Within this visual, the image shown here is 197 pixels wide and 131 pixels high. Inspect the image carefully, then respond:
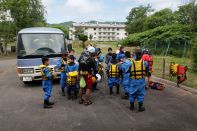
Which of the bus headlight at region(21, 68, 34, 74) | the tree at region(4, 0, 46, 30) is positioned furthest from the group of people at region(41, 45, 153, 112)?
the tree at region(4, 0, 46, 30)

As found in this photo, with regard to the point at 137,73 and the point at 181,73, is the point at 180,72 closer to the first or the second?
the point at 181,73

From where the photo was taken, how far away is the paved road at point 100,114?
6859 mm

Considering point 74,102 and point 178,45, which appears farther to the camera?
point 178,45

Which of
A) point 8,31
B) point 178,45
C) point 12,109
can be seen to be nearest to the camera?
point 12,109

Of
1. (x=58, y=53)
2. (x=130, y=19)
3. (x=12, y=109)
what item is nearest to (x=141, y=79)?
(x=12, y=109)

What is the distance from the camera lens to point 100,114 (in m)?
7.95

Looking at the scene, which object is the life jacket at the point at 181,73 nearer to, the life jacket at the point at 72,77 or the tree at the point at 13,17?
the life jacket at the point at 72,77

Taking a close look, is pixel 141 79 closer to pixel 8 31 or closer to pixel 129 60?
pixel 129 60

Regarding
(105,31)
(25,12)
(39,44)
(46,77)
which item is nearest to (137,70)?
(46,77)

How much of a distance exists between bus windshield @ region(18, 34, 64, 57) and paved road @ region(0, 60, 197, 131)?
2249 mm

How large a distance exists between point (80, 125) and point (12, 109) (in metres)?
2.90

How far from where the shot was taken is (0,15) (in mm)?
40594

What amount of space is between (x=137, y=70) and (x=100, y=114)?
66.7 inches

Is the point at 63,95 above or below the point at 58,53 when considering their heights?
below
